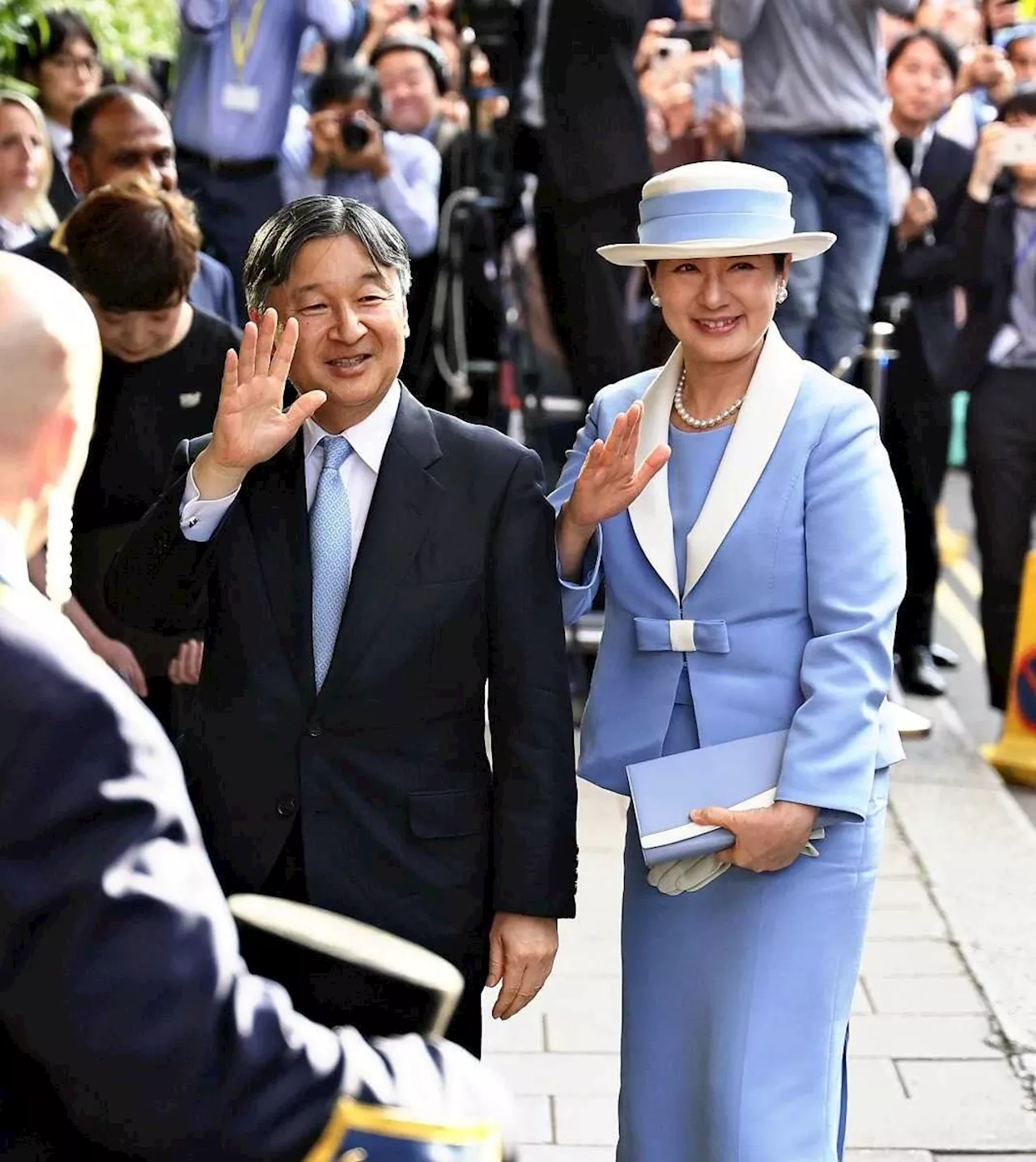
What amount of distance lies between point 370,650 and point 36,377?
1.20 metres

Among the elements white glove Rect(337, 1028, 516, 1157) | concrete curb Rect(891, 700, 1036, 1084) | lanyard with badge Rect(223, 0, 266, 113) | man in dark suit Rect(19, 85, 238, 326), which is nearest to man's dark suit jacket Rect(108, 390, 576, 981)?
white glove Rect(337, 1028, 516, 1157)

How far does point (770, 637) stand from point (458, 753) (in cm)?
51

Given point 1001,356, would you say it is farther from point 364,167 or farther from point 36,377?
point 36,377

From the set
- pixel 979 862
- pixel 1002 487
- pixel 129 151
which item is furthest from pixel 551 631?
pixel 1002 487

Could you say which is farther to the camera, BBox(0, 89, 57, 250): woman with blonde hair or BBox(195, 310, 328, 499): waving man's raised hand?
BBox(0, 89, 57, 250): woman with blonde hair

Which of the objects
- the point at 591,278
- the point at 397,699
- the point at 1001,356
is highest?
the point at 397,699

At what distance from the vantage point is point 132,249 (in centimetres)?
391

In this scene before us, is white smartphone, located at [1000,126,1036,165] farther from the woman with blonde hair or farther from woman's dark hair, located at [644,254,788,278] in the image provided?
woman's dark hair, located at [644,254,788,278]

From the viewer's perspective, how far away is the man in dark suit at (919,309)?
723 centimetres

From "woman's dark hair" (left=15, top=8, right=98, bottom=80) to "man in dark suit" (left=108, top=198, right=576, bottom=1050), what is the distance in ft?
13.8

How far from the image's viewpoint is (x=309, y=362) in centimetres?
Result: 281

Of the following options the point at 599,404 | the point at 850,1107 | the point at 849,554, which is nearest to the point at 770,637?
the point at 849,554

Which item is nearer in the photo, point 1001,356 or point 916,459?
point 1001,356

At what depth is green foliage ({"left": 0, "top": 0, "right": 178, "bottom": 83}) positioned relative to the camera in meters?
6.82
